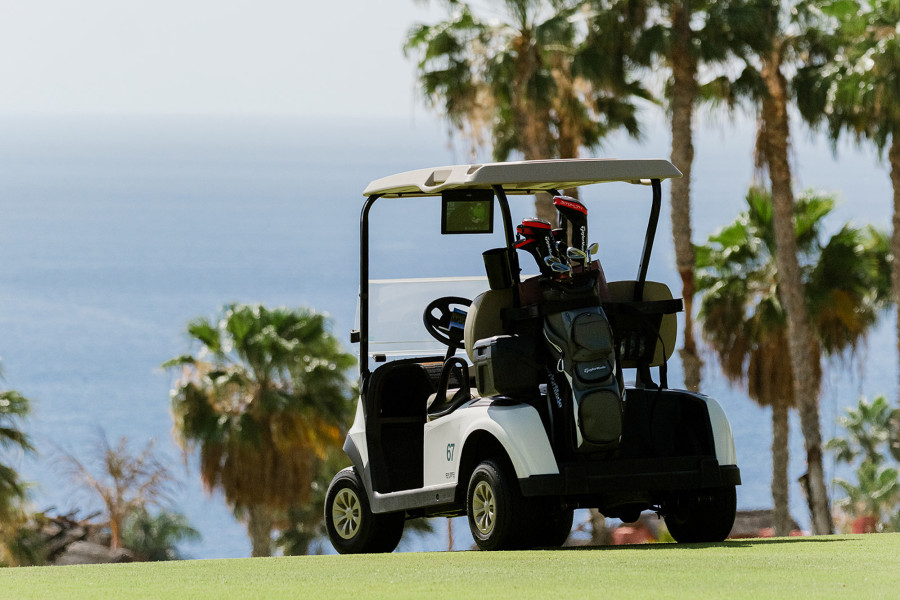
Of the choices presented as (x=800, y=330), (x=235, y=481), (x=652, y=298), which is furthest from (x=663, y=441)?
(x=235, y=481)

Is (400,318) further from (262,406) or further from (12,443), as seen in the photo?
(262,406)

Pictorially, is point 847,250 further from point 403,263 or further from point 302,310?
point 403,263

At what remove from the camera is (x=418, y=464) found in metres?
8.77

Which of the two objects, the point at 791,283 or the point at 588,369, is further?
the point at 791,283

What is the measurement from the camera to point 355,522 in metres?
8.89

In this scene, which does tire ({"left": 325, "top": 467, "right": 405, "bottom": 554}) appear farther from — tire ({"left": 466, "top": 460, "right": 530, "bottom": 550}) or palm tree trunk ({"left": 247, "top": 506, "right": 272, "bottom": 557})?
palm tree trunk ({"left": 247, "top": 506, "right": 272, "bottom": 557})

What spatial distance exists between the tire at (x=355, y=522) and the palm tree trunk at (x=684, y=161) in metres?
13.9

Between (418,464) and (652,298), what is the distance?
179 cm

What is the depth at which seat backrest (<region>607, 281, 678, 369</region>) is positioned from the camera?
7875mm

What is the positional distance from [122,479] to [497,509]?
24.3m

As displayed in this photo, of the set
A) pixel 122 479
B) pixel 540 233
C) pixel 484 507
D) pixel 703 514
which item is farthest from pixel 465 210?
pixel 122 479

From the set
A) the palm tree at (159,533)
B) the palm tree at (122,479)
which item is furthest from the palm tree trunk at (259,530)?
the palm tree at (159,533)

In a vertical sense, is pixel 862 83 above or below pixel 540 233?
above

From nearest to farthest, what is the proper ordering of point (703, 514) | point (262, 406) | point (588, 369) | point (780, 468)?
point (588, 369), point (703, 514), point (262, 406), point (780, 468)
